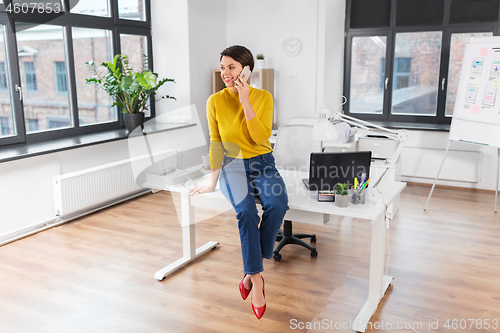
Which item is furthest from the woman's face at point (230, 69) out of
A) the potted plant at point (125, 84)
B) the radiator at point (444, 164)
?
the radiator at point (444, 164)

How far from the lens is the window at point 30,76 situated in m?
4.02

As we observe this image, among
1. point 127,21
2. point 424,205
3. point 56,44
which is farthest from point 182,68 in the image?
point 424,205

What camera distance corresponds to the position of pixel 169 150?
5.00m

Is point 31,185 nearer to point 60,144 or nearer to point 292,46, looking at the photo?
point 60,144

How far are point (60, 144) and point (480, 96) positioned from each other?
4003mm

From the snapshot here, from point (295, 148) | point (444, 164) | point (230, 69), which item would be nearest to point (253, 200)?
point (230, 69)

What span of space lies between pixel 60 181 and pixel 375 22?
4.23 m

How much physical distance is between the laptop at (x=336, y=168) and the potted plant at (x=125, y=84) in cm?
268

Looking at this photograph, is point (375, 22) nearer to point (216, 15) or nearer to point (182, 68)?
point (216, 15)

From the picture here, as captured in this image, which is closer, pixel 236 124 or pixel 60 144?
pixel 236 124

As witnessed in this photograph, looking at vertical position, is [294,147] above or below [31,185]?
above

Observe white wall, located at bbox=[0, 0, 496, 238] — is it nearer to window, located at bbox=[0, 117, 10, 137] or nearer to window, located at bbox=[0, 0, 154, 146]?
window, located at bbox=[0, 0, 154, 146]

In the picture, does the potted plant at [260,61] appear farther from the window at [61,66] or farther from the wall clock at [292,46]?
the window at [61,66]

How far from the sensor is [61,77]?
4371mm
